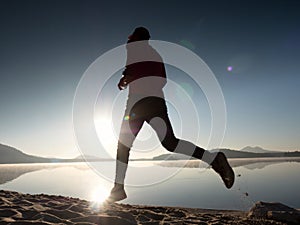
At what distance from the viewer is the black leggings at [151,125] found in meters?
4.57

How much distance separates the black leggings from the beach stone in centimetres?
212

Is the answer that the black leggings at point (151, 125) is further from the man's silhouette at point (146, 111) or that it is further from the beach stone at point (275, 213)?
the beach stone at point (275, 213)

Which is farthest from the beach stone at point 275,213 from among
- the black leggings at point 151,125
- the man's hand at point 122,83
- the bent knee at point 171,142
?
the man's hand at point 122,83

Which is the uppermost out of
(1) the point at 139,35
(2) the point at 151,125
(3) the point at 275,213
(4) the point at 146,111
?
(1) the point at 139,35

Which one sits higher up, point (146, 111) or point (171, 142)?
point (146, 111)

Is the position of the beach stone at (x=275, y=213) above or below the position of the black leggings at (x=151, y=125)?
below

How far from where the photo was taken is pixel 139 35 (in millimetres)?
5156

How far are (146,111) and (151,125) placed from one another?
0.91 ft

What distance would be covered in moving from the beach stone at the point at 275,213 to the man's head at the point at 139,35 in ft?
14.4

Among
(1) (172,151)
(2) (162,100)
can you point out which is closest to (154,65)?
(2) (162,100)

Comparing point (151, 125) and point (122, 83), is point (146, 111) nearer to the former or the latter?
point (151, 125)

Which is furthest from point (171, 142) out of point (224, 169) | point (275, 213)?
point (275, 213)

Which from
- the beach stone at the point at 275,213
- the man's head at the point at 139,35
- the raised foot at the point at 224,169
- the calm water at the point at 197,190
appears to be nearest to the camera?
the raised foot at the point at 224,169

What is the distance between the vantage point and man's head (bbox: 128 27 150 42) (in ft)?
16.9
